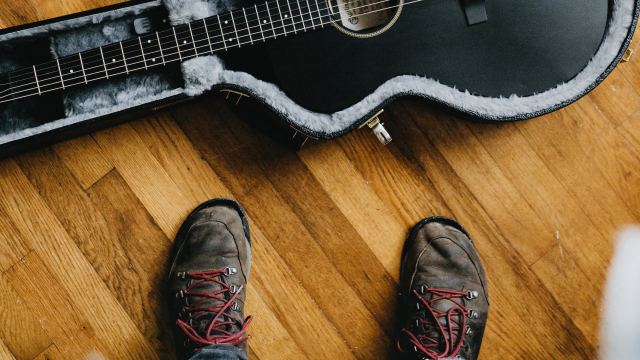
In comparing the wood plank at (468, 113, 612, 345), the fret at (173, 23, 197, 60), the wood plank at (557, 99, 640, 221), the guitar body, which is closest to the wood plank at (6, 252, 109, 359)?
the fret at (173, 23, 197, 60)

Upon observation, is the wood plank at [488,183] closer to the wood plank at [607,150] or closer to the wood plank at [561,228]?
the wood plank at [561,228]

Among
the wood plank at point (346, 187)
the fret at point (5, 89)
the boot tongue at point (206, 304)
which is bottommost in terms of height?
the boot tongue at point (206, 304)

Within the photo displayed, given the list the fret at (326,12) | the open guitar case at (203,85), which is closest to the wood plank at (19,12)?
the open guitar case at (203,85)

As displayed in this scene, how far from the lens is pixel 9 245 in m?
0.83

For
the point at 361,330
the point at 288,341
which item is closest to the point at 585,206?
the point at 361,330

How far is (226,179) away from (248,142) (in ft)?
0.35

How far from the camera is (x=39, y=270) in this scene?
32.8 inches

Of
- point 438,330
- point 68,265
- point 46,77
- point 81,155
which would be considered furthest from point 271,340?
point 46,77

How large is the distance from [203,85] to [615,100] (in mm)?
970

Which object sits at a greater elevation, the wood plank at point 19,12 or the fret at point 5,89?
the wood plank at point 19,12

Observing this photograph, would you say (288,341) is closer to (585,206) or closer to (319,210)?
(319,210)

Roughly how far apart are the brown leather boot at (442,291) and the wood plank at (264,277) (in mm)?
185

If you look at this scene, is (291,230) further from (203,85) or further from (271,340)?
(203,85)

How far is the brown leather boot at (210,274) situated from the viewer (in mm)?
796
